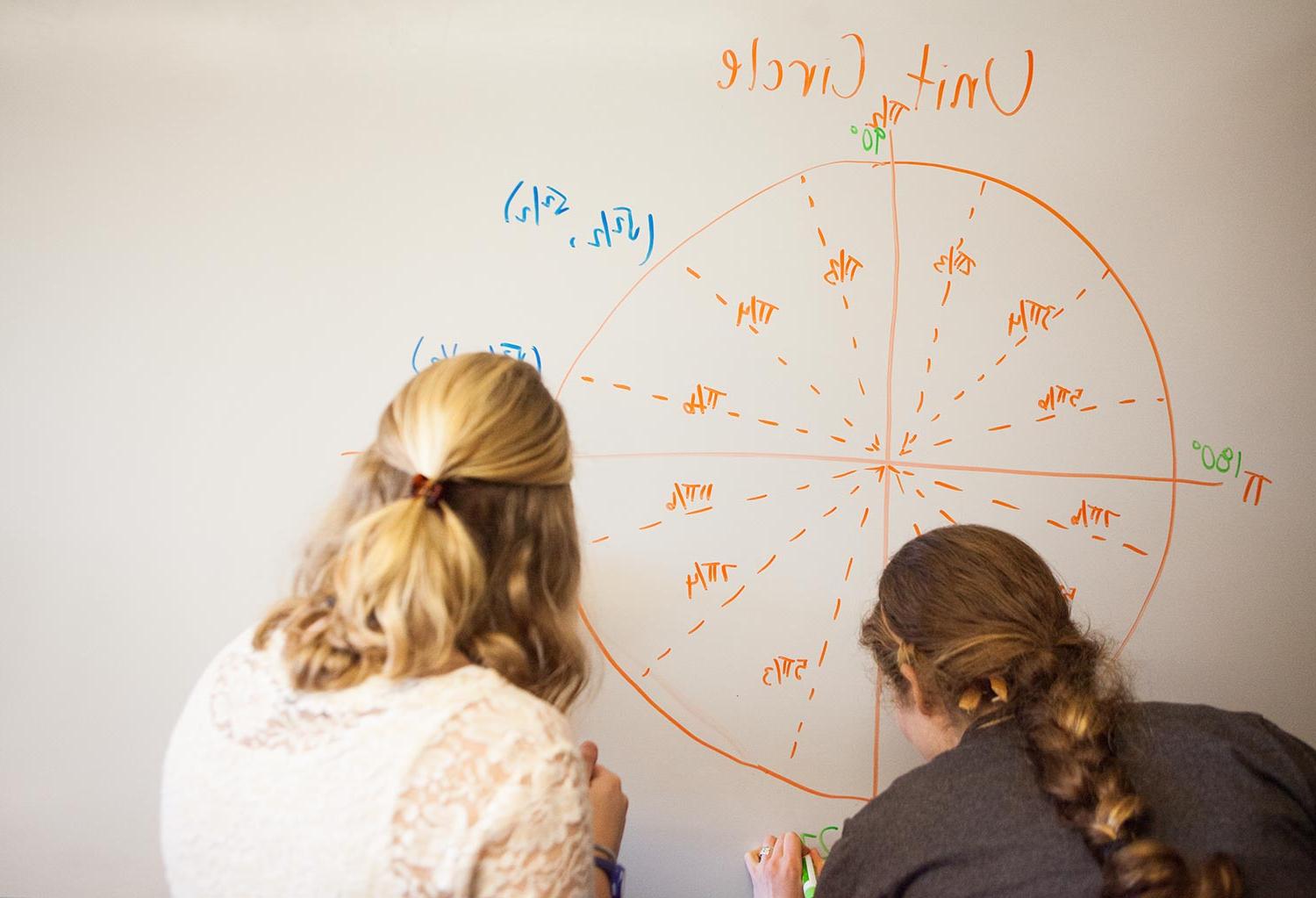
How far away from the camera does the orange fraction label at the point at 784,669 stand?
3.57 ft

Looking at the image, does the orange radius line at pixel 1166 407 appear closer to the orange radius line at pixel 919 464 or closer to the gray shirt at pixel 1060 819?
the orange radius line at pixel 919 464

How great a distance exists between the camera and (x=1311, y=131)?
1.26 meters

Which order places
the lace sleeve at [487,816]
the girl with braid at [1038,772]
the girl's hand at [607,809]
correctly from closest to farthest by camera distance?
the lace sleeve at [487,816]
the girl with braid at [1038,772]
the girl's hand at [607,809]

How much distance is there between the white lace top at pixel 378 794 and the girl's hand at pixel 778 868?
499 mm

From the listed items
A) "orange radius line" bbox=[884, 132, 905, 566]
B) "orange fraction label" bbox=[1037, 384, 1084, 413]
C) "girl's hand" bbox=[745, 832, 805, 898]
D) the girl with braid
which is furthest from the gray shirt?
"orange fraction label" bbox=[1037, 384, 1084, 413]

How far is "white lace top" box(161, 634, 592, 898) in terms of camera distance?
57cm

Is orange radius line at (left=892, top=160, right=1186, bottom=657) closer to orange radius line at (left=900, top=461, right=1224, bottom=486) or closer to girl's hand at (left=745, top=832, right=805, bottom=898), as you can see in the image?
orange radius line at (left=900, top=461, right=1224, bottom=486)

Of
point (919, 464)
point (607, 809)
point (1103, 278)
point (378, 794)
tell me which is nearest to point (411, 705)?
point (378, 794)

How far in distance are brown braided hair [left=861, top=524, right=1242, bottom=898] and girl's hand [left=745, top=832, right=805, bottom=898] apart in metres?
0.27

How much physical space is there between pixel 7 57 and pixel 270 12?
283mm

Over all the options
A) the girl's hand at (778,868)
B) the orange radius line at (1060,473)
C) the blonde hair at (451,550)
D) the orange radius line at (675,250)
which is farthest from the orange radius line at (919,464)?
the girl's hand at (778,868)

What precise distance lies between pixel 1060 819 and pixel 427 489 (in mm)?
604

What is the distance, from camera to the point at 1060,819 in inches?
30.0

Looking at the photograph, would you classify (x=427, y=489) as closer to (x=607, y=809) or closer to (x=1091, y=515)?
(x=607, y=809)
